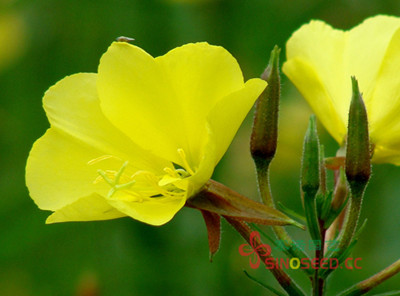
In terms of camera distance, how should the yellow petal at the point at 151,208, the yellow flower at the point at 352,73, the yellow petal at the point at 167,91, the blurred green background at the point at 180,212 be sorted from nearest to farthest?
the yellow petal at the point at 151,208
the yellow petal at the point at 167,91
the yellow flower at the point at 352,73
the blurred green background at the point at 180,212

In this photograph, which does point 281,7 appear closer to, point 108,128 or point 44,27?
point 44,27

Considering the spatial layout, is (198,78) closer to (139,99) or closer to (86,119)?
(139,99)

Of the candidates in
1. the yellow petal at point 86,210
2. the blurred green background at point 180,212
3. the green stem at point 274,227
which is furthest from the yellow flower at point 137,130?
the blurred green background at point 180,212

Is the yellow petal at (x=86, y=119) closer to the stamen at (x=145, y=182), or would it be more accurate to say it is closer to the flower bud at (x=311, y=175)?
the stamen at (x=145, y=182)

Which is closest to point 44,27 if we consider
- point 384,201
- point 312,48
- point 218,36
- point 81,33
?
point 81,33

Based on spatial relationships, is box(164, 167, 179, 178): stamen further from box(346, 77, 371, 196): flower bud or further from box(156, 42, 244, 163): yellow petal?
box(346, 77, 371, 196): flower bud

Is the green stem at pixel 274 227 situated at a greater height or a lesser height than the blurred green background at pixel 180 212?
greater
